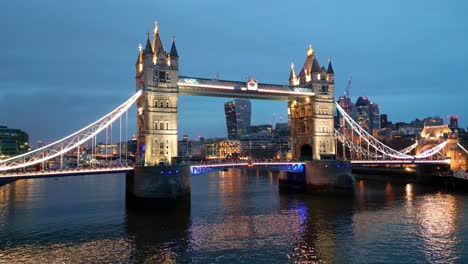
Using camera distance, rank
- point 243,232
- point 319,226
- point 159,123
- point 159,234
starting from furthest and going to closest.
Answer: point 159,123 < point 319,226 < point 243,232 < point 159,234

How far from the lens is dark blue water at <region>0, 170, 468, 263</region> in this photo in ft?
101

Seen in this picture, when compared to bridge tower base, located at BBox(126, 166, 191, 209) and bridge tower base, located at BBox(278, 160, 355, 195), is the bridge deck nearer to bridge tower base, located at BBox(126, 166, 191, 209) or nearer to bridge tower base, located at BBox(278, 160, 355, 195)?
bridge tower base, located at BBox(278, 160, 355, 195)

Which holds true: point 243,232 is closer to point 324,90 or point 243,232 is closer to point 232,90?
point 232,90

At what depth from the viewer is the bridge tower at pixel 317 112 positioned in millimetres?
72062

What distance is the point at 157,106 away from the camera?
57.0 m

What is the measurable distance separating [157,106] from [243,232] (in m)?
25.4

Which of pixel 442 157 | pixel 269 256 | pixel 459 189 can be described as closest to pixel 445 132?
pixel 442 157

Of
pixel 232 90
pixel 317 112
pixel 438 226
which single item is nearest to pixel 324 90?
pixel 317 112

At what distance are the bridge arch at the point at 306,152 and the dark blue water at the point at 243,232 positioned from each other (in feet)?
59.4

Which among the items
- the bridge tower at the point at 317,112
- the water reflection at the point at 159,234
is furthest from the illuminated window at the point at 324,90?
the water reflection at the point at 159,234

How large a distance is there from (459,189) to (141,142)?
5807 cm

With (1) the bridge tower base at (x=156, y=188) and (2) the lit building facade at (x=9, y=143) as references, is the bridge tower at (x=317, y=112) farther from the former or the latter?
(2) the lit building facade at (x=9, y=143)

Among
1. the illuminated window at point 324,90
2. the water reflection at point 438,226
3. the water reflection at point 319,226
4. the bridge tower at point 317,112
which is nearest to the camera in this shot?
the water reflection at point 319,226

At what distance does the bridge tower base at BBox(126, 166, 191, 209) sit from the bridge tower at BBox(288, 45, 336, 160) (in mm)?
29165
